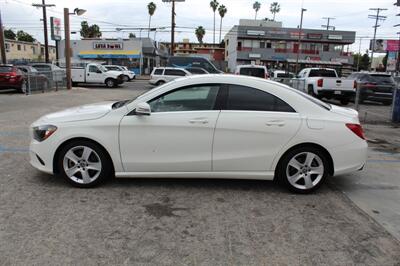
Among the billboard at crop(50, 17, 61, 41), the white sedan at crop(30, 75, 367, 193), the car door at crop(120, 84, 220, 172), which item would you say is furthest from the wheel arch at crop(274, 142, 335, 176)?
the billboard at crop(50, 17, 61, 41)

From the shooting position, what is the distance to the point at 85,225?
12.6 feet

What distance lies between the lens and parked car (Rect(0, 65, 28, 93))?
62.8 ft

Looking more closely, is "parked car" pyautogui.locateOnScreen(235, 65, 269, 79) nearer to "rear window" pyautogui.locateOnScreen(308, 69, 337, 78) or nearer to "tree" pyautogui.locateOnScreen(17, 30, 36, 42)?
"rear window" pyautogui.locateOnScreen(308, 69, 337, 78)

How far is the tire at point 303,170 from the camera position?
4.86 meters

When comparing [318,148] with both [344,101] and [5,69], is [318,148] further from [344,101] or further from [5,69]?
[5,69]

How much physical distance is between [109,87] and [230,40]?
189 ft

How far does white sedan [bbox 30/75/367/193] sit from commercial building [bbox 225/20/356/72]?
6699cm

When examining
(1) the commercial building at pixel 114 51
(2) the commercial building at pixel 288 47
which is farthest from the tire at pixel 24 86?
(2) the commercial building at pixel 288 47

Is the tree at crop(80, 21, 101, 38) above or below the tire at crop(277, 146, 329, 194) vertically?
above

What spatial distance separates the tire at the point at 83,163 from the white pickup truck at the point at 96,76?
81.3 feet

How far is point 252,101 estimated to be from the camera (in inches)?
194

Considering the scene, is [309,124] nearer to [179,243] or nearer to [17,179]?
[179,243]

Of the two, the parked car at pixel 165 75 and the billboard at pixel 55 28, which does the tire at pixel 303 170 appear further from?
the billboard at pixel 55 28

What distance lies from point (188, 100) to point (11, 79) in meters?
17.4
